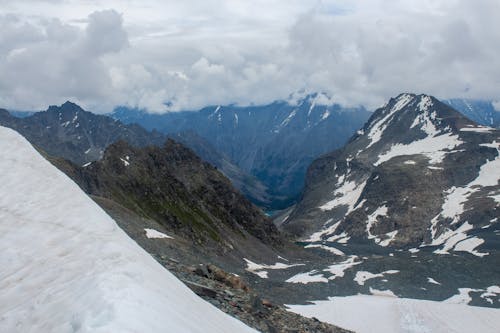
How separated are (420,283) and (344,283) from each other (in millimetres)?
16533

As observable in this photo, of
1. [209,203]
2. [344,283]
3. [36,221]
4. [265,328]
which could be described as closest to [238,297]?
[265,328]

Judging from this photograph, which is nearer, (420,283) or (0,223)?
(0,223)

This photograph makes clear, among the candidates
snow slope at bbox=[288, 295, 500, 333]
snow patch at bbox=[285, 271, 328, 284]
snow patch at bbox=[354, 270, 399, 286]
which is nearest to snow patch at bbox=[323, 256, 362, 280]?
snow patch at bbox=[285, 271, 328, 284]

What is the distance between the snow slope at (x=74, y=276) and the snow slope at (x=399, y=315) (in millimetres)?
59171

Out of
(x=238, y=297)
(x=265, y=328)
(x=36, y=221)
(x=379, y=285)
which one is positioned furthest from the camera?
(x=379, y=285)

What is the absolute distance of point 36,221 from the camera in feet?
49.0

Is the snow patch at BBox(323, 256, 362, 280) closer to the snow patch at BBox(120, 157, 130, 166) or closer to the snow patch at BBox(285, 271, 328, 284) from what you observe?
the snow patch at BBox(285, 271, 328, 284)

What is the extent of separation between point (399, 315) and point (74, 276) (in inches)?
3056

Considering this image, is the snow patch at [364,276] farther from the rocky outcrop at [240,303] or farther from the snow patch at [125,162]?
the rocky outcrop at [240,303]

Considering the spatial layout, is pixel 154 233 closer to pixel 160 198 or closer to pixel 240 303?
pixel 160 198

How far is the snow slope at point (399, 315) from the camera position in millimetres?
76312

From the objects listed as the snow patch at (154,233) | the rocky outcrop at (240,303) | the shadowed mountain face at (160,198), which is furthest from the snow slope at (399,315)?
the shadowed mountain face at (160,198)

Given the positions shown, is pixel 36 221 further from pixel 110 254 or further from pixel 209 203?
pixel 209 203

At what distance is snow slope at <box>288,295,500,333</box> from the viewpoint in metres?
76.3
